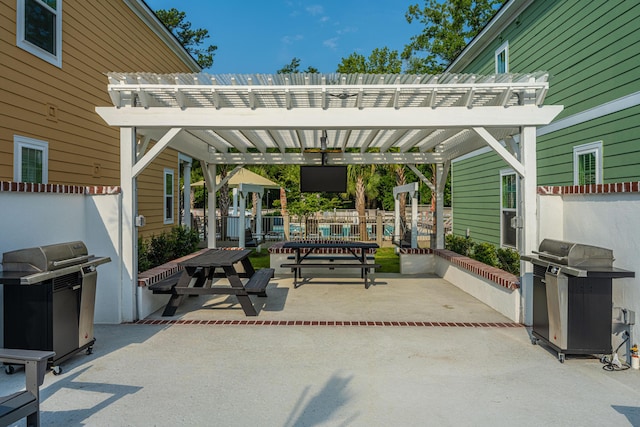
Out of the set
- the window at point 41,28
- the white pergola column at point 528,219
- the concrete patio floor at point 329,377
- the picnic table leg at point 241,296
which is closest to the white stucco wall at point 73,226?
the concrete patio floor at point 329,377

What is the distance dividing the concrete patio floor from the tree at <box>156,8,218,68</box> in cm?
2005

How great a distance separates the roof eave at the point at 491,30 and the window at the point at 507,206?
11.4 ft

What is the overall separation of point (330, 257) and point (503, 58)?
6429mm

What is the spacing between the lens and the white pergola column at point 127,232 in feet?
17.6

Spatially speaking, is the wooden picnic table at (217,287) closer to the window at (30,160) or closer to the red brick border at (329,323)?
the red brick border at (329,323)

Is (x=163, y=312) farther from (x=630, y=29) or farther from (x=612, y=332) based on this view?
(x=630, y=29)

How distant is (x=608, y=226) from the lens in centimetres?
418

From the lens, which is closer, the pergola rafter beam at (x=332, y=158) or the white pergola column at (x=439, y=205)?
the pergola rafter beam at (x=332, y=158)

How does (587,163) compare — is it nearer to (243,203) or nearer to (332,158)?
(332,158)

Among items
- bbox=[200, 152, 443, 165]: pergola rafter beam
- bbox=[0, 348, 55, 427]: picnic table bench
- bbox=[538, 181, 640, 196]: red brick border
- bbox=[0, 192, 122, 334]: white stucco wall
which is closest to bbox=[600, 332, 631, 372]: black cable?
bbox=[538, 181, 640, 196]: red brick border

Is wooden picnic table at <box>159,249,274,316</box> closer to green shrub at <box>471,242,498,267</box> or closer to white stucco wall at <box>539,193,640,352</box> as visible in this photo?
white stucco wall at <box>539,193,640,352</box>

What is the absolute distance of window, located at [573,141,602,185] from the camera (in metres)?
6.25

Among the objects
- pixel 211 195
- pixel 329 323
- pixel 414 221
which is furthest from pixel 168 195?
pixel 329 323

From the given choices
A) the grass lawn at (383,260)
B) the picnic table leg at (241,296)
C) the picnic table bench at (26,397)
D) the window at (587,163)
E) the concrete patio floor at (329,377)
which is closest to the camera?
the picnic table bench at (26,397)
